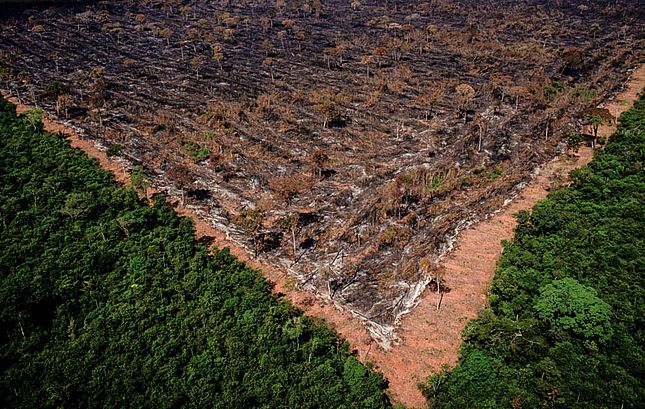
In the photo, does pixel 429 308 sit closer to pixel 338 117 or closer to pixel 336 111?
pixel 338 117

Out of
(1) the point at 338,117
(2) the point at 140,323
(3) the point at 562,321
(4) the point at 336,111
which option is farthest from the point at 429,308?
(4) the point at 336,111

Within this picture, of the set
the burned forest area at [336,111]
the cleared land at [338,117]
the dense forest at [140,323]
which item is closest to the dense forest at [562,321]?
the cleared land at [338,117]

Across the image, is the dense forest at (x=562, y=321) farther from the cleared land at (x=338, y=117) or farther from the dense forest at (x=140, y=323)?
the dense forest at (x=140, y=323)

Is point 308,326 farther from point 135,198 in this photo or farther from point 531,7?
point 531,7

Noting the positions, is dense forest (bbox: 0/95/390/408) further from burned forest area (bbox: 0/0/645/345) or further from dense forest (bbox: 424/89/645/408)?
→ dense forest (bbox: 424/89/645/408)

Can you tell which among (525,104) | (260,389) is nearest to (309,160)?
(260,389)

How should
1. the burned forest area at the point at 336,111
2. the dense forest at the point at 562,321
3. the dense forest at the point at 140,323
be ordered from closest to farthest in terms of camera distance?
the dense forest at the point at 562,321 < the dense forest at the point at 140,323 < the burned forest area at the point at 336,111
